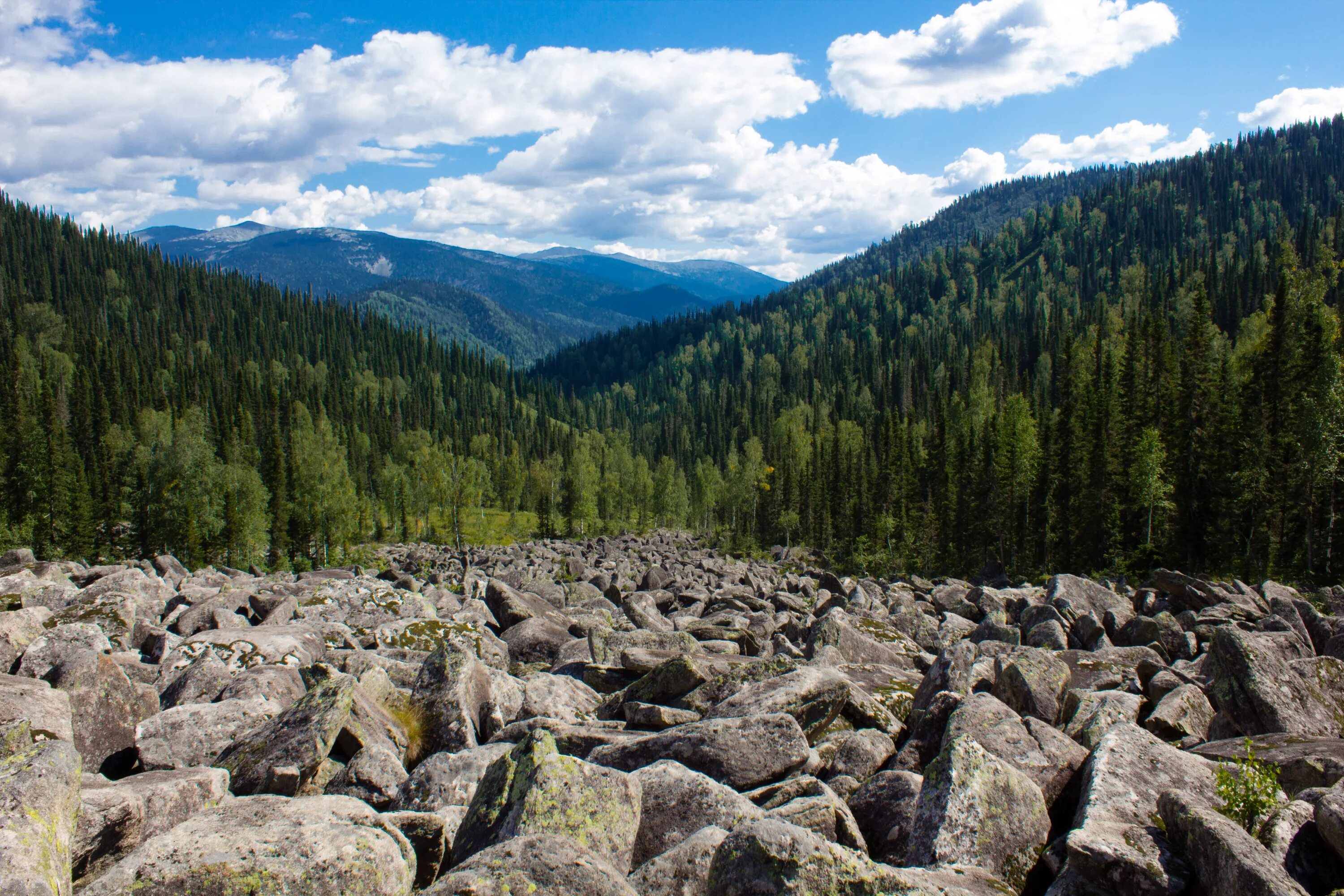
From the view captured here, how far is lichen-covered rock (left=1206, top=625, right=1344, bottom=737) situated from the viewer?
8984 millimetres

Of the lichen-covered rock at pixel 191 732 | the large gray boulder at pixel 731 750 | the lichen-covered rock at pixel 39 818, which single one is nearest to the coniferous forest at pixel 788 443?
the large gray boulder at pixel 731 750

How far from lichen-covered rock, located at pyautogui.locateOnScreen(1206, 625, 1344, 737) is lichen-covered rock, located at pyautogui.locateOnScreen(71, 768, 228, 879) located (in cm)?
1122

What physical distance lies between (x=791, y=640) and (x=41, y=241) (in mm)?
247330

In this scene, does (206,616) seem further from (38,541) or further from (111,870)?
(38,541)

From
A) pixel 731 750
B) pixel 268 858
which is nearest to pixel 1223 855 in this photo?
pixel 731 750

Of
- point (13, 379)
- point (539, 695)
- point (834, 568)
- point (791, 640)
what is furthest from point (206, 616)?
point (13, 379)

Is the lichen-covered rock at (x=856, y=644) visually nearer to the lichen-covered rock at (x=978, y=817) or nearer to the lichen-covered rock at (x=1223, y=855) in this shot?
the lichen-covered rock at (x=978, y=817)

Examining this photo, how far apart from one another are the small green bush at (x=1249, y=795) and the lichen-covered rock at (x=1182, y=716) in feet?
10.2

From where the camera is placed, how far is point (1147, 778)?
666 centimetres

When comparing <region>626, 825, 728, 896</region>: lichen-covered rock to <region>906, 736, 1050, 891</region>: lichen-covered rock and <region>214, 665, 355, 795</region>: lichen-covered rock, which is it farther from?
<region>214, 665, 355, 795</region>: lichen-covered rock

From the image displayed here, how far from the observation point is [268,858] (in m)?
4.80

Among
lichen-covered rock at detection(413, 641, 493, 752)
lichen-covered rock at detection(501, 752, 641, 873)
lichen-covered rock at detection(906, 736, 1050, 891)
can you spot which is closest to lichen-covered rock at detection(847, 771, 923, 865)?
lichen-covered rock at detection(906, 736, 1050, 891)

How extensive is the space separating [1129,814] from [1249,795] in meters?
0.89

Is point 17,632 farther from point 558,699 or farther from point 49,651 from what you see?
point 558,699
